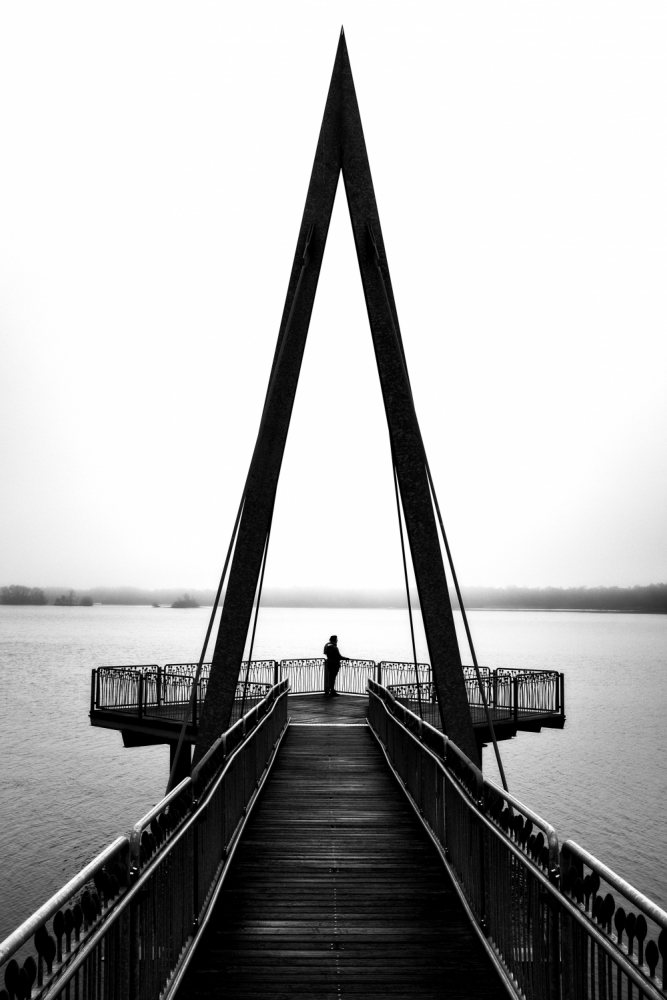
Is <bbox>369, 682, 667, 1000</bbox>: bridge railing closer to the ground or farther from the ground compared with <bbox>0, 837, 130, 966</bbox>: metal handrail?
closer to the ground

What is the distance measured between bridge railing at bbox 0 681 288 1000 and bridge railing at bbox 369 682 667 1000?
7.22 ft

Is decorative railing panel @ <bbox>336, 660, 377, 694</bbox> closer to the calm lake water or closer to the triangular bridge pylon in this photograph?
the calm lake water

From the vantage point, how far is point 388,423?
10094 mm

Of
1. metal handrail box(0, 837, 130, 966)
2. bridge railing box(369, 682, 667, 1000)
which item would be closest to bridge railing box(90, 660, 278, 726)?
bridge railing box(369, 682, 667, 1000)

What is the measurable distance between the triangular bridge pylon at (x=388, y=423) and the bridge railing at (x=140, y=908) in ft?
9.72

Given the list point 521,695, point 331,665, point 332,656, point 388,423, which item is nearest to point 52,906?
point 388,423

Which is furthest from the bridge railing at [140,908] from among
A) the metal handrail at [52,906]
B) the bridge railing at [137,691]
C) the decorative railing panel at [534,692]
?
the decorative railing panel at [534,692]

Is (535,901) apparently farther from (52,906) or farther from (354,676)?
(354,676)

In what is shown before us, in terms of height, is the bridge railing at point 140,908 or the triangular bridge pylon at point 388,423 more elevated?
the triangular bridge pylon at point 388,423

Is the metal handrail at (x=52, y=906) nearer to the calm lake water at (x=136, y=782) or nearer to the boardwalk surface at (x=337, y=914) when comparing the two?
the boardwalk surface at (x=337, y=914)

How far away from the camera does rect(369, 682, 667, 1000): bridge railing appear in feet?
10.7

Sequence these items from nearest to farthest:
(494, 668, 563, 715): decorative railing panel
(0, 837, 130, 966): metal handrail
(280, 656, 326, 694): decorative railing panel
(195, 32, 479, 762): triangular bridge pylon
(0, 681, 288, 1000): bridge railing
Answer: (0, 837, 130, 966): metal handrail
(0, 681, 288, 1000): bridge railing
(195, 32, 479, 762): triangular bridge pylon
(494, 668, 563, 715): decorative railing panel
(280, 656, 326, 694): decorative railing panel

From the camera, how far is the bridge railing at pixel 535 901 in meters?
3.25

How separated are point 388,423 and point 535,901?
6.73 m
